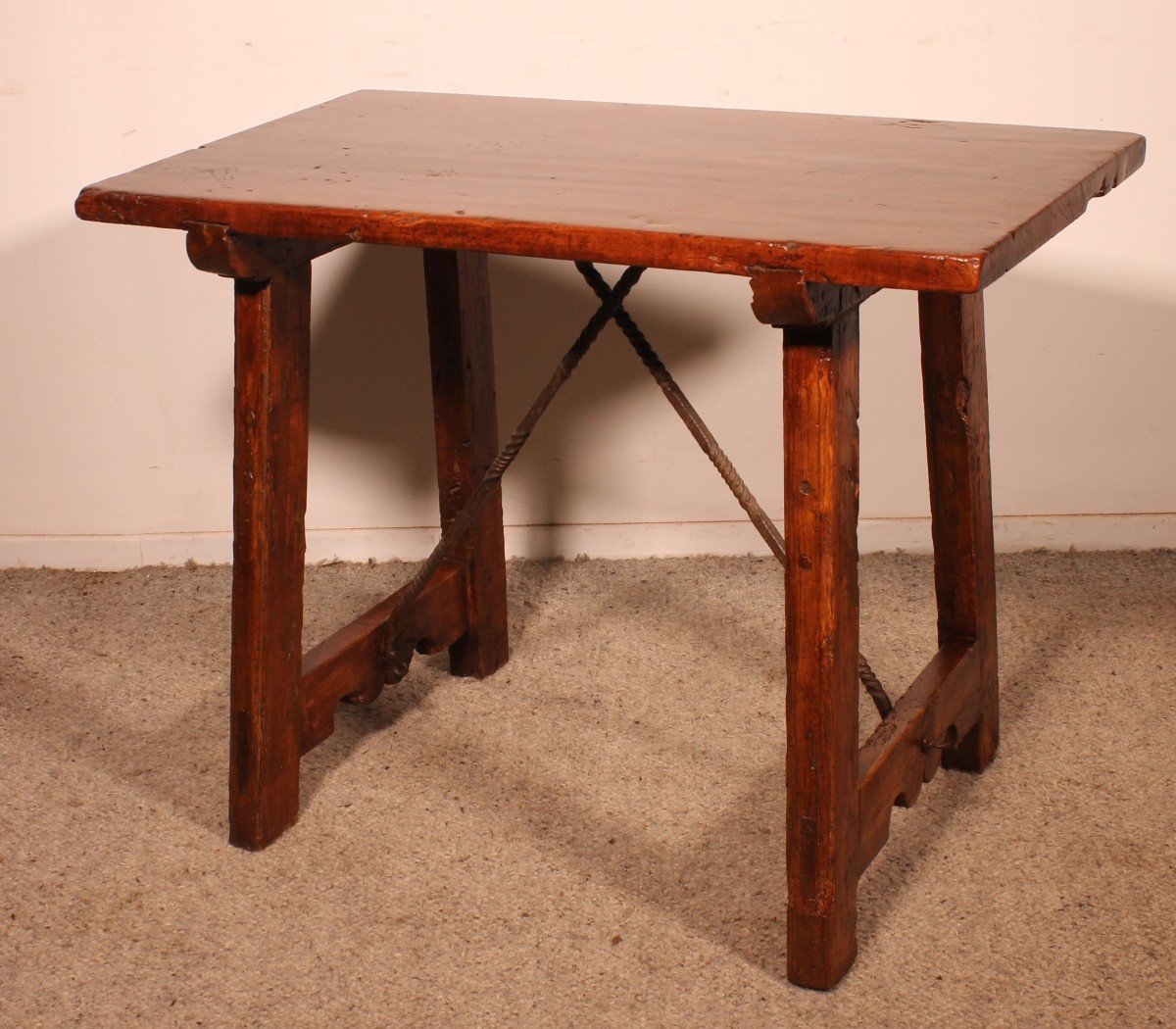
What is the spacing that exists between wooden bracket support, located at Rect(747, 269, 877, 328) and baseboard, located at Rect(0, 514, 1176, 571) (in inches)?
52.6

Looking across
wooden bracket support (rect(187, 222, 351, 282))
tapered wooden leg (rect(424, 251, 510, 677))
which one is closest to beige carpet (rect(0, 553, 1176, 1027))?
tapered wooden leg (rect(424, 251, 510, 677))

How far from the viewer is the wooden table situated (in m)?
1.50

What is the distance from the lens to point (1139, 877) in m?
1.88

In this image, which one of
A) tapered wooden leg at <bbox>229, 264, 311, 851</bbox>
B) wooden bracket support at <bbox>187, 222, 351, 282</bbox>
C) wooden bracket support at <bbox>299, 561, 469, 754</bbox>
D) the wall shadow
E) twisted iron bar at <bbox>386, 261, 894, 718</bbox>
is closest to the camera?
wooden bracket support at <bbox>187, 222, 351, 282</bbox>

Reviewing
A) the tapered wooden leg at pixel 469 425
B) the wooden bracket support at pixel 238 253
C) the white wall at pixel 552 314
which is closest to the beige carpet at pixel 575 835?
the tapered wooden leg at pixel 469 425

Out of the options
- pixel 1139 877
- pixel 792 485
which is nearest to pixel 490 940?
pixel 792 485

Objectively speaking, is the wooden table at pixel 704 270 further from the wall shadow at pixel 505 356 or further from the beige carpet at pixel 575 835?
the wall shadow at pixel 505 356

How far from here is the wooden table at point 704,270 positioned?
1.50 metres

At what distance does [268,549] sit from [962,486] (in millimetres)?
819

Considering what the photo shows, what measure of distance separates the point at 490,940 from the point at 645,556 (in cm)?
112

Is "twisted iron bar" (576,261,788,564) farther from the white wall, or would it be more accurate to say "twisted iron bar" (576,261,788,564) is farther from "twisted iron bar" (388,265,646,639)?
the white wall

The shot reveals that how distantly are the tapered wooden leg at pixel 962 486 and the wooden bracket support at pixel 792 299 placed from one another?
1.35 ft

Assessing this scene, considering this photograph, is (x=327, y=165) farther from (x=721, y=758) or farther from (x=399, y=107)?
(x=721, y=758)

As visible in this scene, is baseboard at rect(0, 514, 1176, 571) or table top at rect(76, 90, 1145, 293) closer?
table top at rect(76, 90, 1145, 293)
